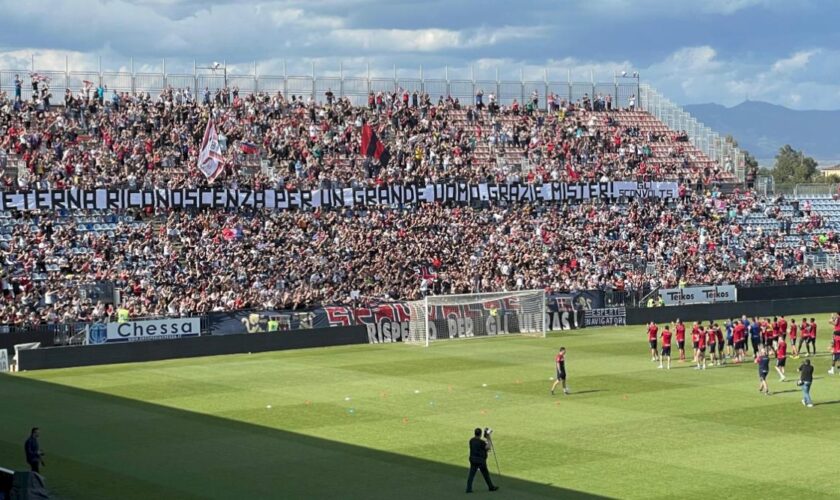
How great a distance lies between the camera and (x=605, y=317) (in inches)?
2530

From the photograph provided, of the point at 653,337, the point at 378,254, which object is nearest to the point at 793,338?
the point at 653,337

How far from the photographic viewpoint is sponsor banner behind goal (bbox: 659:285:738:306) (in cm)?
6788

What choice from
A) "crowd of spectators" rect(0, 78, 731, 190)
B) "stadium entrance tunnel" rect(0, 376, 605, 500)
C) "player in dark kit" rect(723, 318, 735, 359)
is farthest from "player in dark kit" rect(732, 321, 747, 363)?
"crowd of spectators" rect(0, 78, 731, 190)

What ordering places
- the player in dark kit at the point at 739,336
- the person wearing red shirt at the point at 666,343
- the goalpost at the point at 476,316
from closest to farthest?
1. the person wearing red shirt at the point at 666,343
2. the player in dark kit at the point at 739,336
3. the goalpost at the point at 476,316

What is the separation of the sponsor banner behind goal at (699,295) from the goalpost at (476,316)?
389 inches

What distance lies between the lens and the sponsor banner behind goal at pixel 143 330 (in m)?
51.9

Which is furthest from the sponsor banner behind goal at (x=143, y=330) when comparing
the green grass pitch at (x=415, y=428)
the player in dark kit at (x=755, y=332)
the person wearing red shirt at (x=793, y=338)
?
the person wearing red shirt at (x=793, y=338)

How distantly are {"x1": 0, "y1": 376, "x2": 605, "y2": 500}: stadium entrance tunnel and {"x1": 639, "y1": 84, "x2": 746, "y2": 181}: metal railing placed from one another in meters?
57.4

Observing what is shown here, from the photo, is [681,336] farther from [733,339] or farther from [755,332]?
[755,332]

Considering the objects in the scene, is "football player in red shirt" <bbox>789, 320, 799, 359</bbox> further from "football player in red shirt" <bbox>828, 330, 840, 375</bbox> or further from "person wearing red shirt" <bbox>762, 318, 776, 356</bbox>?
"football player in red shirt" <bbox>828, 330, 840, 375</bbox>

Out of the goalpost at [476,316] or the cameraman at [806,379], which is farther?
the goalpost at [476,316]

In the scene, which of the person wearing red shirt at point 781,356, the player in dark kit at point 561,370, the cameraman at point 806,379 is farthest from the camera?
the person wearing red shirt at point 781,356

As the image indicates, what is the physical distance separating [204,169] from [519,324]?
17.9m

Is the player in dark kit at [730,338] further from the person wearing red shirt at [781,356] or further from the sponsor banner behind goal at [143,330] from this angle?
the sponsor banner behind goal at [143,330]
